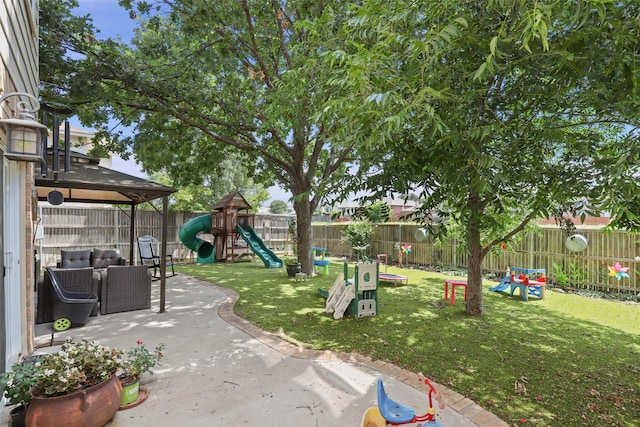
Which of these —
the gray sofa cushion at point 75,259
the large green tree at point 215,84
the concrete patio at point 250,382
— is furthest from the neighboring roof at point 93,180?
the gray sofa cushion at point 75,259

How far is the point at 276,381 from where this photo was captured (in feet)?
9.99

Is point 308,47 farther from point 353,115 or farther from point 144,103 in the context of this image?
point 144,103

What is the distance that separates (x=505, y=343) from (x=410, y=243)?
789 cm

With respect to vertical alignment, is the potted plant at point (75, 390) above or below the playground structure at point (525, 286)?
above

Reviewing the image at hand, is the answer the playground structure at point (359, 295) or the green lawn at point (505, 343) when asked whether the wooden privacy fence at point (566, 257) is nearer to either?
the green lawn at point (505, 343)

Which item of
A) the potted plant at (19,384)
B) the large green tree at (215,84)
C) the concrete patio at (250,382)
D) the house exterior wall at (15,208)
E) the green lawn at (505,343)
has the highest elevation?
the large green tree at (215,84)

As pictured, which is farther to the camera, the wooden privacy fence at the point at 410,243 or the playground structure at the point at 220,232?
the playground structure at the point at 220,232

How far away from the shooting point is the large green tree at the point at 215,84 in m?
5.16

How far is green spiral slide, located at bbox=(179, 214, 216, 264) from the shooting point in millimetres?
12344

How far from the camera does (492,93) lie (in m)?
3.17

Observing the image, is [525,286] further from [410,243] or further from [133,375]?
[133,375]

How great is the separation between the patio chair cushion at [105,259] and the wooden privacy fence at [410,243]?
93.5 inches

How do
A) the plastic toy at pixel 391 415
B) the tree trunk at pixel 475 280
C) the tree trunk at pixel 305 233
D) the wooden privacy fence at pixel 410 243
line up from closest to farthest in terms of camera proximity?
1. the plastic toy at pixel 391 415
2. the tree trunk at pixel 475 280
3. the wooden privacy fence at pixel 410 243
4. the tree trunk at pixel 305 233

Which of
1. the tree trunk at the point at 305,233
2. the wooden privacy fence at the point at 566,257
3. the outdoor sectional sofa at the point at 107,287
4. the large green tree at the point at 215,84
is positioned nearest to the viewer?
the outdoor sectional sofa at the point at 107,287
